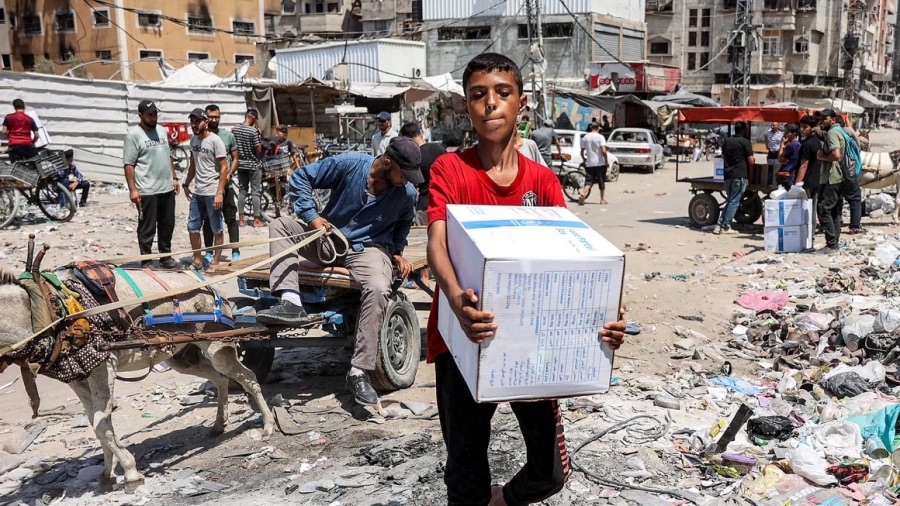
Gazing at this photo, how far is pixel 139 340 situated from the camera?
4180 millimetres

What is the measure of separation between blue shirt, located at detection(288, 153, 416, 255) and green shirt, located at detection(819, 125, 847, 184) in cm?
760

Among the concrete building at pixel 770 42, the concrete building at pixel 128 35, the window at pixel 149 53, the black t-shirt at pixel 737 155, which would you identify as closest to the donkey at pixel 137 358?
the black t-shirt at pixel 737 155

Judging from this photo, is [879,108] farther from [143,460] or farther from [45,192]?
[143,460]

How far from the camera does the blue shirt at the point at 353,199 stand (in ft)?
18.2

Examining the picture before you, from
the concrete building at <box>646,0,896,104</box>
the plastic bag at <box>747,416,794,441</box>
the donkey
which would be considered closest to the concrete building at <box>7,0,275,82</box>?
the concrete building at <box>646,0,896,104</box>

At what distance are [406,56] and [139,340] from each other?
1440 inches

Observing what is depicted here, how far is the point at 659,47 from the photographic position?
220 feet

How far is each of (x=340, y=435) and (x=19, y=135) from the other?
11782 mm

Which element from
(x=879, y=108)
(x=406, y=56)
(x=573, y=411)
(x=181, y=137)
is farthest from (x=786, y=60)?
(x=573, y=411)

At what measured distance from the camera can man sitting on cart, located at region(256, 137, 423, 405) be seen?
17.3 ft

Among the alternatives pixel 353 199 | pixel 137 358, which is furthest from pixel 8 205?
pixel 137 358

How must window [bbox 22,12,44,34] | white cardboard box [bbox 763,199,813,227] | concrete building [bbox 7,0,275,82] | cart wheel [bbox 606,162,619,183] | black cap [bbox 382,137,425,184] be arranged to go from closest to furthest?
black cap [bbox 382,137,425,184] < white cardboard box [bbox 763,199,813,227] < cart wheel [bbox 606,162,619,183] < concrete building [bbox 7,0,275,82] < window [bbox 22,12,44,34]

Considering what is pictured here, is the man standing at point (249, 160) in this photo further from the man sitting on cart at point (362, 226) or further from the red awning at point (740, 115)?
the man sitting on cart at point (362, 226)

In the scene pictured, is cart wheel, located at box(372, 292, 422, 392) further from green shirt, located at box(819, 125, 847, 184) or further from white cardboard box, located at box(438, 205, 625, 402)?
green shirt, located at box(819, 125, 847, 184)
